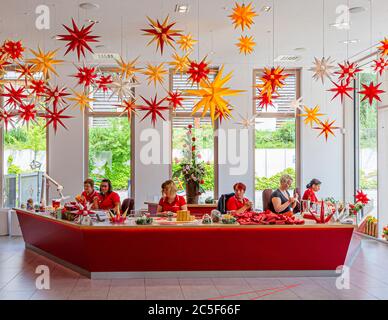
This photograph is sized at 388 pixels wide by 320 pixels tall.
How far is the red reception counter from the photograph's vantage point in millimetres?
6133

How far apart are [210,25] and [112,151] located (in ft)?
14.6

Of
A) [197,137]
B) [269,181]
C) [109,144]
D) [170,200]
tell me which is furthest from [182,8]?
[269,181]

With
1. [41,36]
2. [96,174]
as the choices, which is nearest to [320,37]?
[41,36]

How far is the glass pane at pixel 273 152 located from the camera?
11.4 meters

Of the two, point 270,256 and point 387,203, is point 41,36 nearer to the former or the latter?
point 270,256

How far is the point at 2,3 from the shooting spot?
6.91 metres

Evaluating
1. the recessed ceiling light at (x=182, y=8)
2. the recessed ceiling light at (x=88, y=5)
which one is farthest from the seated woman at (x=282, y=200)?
the recessed ceiling light at (x=88, y=5)

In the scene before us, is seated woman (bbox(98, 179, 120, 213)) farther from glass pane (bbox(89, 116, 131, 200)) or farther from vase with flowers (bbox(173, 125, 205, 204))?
glass pane (bbox(89, 116, 131, 200))

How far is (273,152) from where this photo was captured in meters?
11.5

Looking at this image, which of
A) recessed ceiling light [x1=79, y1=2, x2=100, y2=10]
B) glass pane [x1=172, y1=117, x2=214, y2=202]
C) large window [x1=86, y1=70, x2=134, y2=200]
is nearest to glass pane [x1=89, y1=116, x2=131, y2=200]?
large window [x1=86, y1=70, x2=134, y2=200]

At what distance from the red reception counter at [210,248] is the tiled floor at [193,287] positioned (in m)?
0.16

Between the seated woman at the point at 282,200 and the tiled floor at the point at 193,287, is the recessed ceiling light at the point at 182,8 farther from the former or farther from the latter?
the tiled floor at the point at 193,287

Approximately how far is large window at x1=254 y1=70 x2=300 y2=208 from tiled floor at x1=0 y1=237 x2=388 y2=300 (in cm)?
461

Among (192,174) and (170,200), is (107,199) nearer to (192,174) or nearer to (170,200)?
(170,200)
